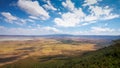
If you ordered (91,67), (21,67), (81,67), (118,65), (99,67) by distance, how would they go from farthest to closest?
1. (21,67)
2. (81,67)
3. (91,67)
4. (99,67)
5. (118,65)

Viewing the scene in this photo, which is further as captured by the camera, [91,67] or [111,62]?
[91,67]

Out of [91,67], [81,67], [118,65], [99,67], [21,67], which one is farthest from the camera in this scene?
[21,67]

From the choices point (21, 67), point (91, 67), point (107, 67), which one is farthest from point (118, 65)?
point (21, 67)

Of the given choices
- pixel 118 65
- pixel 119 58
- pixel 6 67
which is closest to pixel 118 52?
pixel 119 58

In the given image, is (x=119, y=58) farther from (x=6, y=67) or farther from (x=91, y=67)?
(x=6, y=67)

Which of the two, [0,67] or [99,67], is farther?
[0,67]

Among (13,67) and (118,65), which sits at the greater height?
(118,65)

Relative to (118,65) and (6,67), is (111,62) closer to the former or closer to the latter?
(118,65)

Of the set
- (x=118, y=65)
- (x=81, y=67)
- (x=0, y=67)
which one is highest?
(x=118, y=65)

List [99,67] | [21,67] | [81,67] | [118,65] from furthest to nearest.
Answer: [21,67] → [81,67] → [99,67] → [118,65]
